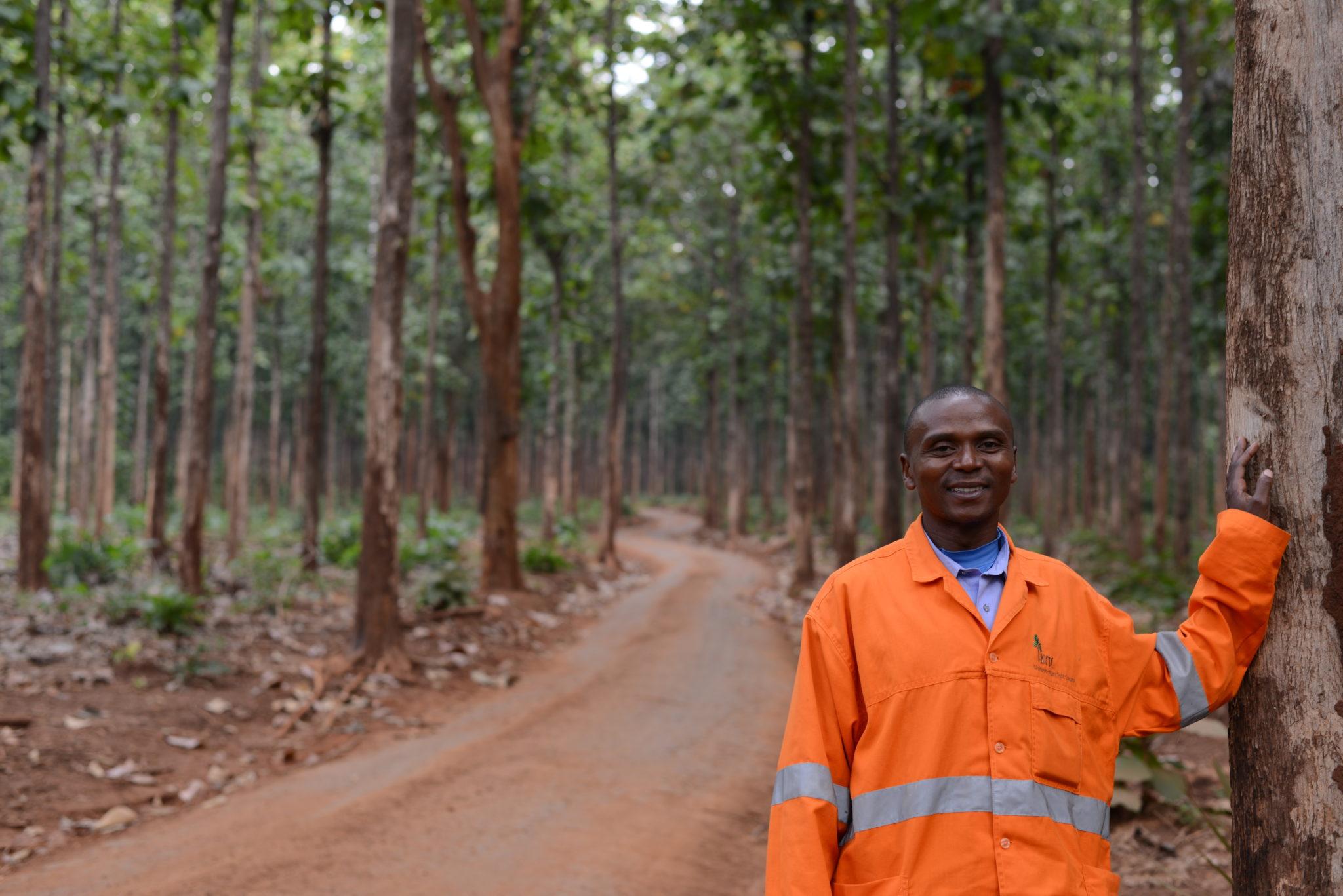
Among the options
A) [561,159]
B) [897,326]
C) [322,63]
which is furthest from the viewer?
[561,159]

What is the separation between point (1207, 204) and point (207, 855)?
644 inches

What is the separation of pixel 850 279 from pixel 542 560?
703cm

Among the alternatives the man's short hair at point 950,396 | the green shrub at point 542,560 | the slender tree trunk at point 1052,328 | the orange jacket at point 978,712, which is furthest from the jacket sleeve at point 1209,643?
the green shrub at point 542,560

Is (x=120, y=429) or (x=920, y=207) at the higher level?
(x=920, y=207)

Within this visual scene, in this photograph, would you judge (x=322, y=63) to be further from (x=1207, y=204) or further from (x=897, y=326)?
(x=1207, y=204)

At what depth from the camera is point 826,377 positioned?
25.4 m

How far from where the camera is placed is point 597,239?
23484 millimetres

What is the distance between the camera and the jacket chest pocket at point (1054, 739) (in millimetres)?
2145

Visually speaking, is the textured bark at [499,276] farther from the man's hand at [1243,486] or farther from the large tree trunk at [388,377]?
the man's hand at [1243,486]

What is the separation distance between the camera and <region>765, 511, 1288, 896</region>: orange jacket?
83.2 inches

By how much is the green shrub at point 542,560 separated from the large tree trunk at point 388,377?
705 cm

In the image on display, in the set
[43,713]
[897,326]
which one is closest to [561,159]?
[897,326]

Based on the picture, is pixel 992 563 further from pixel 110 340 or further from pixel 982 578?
pixel 110 340

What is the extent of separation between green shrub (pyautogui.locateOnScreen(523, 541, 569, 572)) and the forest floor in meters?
5.01
